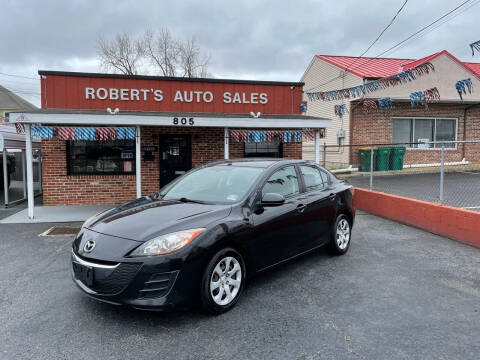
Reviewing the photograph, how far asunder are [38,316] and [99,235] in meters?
1.02

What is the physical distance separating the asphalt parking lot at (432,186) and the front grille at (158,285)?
258 inches

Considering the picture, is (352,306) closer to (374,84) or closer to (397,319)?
(397,319)

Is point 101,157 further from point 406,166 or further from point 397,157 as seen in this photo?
point 406,166

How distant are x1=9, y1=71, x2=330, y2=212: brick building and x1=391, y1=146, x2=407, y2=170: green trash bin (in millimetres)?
6361

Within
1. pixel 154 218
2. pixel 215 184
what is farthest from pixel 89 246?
pixel 215 184

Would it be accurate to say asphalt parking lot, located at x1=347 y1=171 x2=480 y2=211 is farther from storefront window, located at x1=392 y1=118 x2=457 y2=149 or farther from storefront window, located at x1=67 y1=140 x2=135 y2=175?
storefront window, located at x1=67 y1=140 x2=135 y2=175

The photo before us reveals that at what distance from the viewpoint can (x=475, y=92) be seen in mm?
16812

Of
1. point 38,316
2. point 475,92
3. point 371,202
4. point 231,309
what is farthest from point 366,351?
point 475,92

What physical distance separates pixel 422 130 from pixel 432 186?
672cm

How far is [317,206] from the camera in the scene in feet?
16.1

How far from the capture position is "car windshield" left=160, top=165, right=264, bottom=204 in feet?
13.8

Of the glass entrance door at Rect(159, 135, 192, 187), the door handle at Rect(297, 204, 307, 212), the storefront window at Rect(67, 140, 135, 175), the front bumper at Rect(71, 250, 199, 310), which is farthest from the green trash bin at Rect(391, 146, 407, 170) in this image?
the front bumper at Rect(71, 250, 199, 310)

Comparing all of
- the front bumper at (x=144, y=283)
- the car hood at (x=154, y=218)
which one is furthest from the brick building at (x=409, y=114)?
the front bumper at (x=144, y=283)

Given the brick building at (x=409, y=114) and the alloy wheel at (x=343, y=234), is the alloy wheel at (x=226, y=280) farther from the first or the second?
the brick building at (x=409, y=114)
